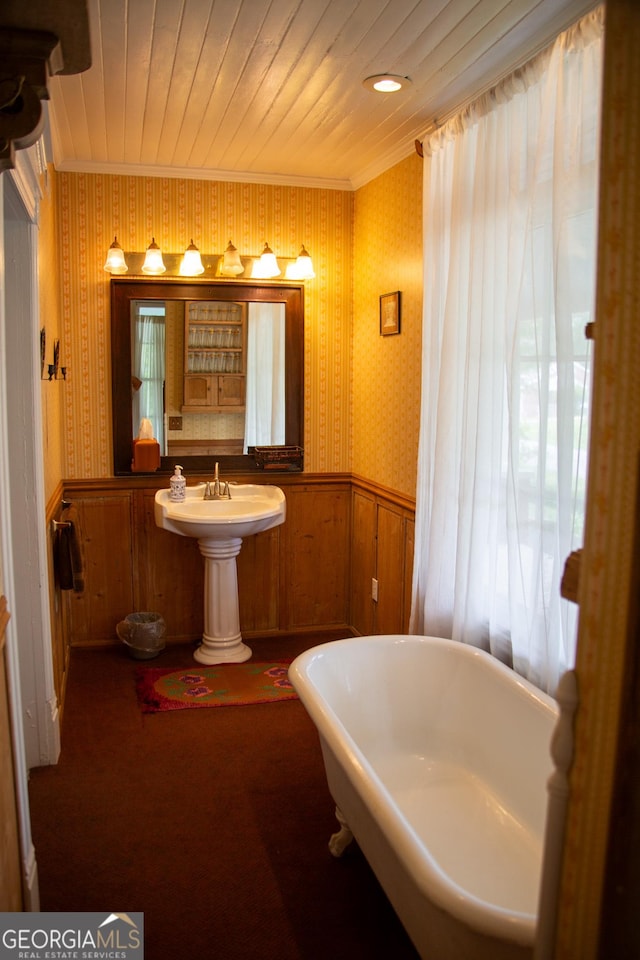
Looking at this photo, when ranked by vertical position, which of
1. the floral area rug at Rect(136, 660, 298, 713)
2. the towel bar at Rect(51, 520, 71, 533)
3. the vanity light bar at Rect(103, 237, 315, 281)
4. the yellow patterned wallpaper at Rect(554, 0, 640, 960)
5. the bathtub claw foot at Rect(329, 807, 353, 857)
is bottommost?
the floral area rug at Rect(136, 660, 298, 713)

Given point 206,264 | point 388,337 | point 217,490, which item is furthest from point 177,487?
point 388,337

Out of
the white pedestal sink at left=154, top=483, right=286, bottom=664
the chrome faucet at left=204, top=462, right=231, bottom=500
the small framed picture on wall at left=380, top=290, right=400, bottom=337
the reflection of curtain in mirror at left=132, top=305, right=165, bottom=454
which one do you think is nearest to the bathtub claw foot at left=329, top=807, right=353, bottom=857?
the white pedestal sink at left=154, top=483, right=286, bottom=664

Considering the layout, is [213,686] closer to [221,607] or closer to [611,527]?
[221,607]

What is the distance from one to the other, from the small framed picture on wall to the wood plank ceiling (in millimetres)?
645

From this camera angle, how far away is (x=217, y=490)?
164 inches

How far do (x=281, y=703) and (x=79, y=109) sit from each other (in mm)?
2743

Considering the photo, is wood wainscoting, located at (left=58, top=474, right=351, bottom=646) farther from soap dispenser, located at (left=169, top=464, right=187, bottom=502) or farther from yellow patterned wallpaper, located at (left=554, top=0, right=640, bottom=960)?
yellow patterned wallpaper, located at (left=554, top=0, right=640, bottom=960)

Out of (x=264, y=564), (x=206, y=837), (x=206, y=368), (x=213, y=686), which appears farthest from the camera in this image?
(x=264, y=564)

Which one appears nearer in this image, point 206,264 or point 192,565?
point 206,264

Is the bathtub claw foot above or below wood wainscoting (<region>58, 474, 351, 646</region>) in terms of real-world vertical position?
below

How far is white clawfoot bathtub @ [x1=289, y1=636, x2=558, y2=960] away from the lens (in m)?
1.60

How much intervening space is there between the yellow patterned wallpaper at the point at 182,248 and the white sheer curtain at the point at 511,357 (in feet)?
4.19

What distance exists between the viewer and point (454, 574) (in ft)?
9.90

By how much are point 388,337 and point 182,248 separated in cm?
127
